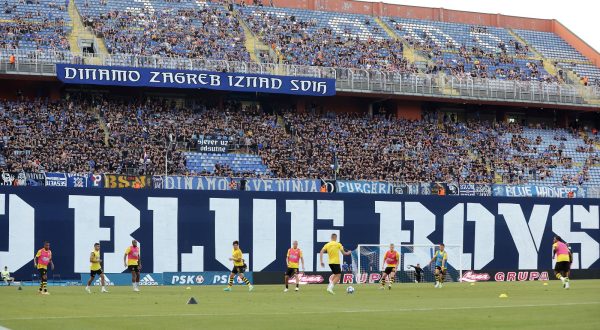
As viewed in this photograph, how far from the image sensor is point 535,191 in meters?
57.7

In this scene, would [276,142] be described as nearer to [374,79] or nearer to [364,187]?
[364,187]

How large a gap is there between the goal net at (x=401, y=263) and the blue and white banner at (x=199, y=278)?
22.5ft

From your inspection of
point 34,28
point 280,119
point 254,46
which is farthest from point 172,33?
point 280,119

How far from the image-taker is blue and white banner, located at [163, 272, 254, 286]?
4694 cm

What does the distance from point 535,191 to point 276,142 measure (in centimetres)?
1493

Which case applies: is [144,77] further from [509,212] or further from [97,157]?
[509,212]

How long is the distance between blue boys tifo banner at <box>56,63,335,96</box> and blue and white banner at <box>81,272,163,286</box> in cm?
1391

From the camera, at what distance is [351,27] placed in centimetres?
7400

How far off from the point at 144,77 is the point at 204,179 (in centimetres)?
1041

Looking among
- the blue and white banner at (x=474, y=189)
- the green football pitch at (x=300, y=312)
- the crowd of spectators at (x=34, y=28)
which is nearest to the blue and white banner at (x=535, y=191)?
the blue and white banner at (x=474, y=189)

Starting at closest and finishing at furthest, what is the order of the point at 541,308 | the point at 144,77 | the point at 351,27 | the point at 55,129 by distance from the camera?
the point at 541,308, the point at 55,129, the point at 144,77, the point at 351,27

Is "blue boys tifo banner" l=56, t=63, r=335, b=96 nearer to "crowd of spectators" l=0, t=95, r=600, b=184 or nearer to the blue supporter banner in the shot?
"crowd of spectators" l=0, t=95, r=600, b=184

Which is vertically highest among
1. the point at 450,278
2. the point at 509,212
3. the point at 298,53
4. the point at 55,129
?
the point at 298,53

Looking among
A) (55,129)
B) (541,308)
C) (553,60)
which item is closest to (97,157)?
(55,129)
